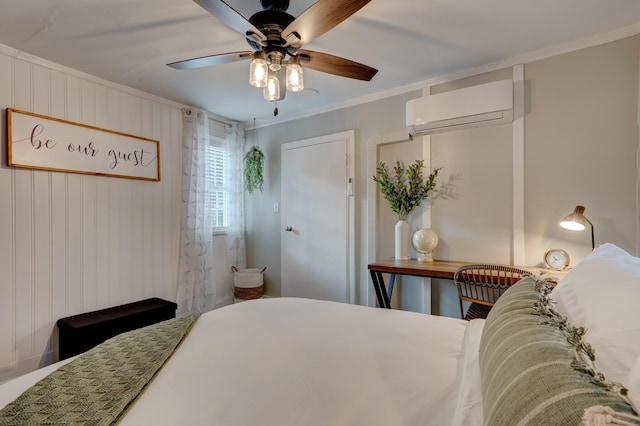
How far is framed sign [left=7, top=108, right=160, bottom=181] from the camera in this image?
2.22 m

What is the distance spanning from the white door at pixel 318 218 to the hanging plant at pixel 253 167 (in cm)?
29

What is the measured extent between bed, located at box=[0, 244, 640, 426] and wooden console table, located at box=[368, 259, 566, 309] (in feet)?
3.30

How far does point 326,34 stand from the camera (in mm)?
2027

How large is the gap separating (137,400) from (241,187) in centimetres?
322

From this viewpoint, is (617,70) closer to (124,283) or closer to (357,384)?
(357,384)

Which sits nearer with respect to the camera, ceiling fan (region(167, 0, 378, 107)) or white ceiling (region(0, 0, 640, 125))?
ceiling fan (region(167, 0, 378, 107))

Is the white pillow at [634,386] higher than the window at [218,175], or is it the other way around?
the window at [218,175]

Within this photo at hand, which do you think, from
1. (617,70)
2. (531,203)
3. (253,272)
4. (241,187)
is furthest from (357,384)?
(241,187)

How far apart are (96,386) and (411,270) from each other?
2.01 meters

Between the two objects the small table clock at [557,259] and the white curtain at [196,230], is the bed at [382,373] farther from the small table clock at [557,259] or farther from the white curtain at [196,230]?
the white curtain at [196,230]

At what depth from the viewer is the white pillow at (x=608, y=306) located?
0.61 m

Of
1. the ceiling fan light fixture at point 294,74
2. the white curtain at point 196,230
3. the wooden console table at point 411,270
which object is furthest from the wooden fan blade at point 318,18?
the white curtain at point 196,230

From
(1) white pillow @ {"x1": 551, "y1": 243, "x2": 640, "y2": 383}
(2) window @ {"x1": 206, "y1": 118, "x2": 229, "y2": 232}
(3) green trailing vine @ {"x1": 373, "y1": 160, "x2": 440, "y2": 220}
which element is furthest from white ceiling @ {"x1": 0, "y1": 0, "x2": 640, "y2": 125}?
(1) white pillow @ {"x1": 551, "y1": 243, "x2": 640, "y2": 383}

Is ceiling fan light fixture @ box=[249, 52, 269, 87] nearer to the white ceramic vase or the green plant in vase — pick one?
the green plant in vase
